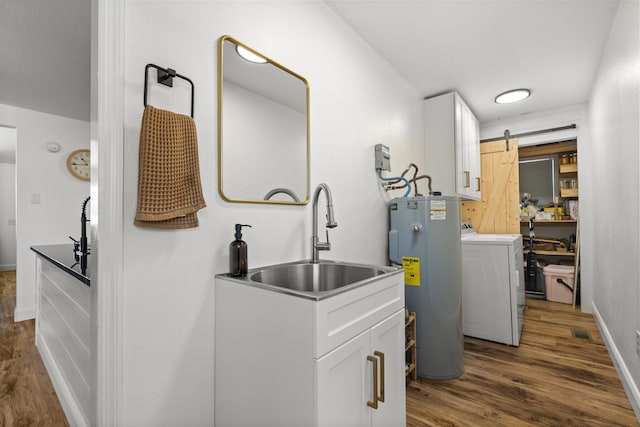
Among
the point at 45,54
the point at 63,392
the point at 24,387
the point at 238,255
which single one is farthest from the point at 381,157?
the point at 24,387

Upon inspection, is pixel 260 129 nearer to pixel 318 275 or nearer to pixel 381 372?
pixel 318 275

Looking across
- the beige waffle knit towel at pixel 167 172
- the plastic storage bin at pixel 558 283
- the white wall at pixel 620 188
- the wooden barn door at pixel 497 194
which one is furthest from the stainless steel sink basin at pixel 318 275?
the plastic storage bin at pixel 558 283

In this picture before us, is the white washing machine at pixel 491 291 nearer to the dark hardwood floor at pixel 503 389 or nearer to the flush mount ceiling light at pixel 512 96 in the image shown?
the dark hardwood floor at pixel 503 389

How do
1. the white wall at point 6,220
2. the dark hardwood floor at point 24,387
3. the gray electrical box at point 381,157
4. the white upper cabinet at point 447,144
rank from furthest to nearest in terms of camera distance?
the white wall at point 6,220 → the white upper cabinet at point 447,144 → the gray electrical box at point 381,157 → the dark hardwood floor at point 24,387

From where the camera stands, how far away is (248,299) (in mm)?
1097

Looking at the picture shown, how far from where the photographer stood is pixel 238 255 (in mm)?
1210

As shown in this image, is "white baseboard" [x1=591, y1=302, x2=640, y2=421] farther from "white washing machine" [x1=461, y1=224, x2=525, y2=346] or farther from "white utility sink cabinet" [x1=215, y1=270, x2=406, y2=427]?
"white utility sink cabinet" [x1=215, y1=270, x2=406, y2=427]

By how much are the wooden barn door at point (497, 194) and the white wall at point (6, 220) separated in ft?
28.4

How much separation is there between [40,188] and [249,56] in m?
3.55

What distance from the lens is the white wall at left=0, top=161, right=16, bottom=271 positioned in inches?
251

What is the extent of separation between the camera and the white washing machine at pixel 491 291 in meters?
2.49

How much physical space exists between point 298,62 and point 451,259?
1513mm

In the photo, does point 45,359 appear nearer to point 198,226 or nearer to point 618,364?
point 198,226

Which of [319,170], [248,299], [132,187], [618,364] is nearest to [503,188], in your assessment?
[618,364]
